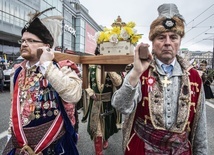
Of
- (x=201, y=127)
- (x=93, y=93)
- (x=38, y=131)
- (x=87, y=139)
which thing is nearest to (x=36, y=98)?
(x=38, y=131)

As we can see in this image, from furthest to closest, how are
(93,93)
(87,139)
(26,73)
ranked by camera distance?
(87,139)
(93,93)
(26,73)

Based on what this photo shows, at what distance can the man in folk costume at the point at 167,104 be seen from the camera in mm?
1896

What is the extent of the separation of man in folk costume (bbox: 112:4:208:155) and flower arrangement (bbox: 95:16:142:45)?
3.67 ft

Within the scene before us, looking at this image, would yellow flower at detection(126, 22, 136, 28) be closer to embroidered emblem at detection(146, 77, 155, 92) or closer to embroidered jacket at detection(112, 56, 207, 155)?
embroidered jacket at detection(112, 56, 207, 155)

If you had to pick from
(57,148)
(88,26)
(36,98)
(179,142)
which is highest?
(88,26)

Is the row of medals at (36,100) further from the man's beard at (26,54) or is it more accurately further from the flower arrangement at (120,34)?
the flower arrangement at (120,34)

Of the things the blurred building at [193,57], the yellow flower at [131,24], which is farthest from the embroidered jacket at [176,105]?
the yellow flower at [131,24]

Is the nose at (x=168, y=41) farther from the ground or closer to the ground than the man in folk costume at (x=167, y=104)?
farther from the ground

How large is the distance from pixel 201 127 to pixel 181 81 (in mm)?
379

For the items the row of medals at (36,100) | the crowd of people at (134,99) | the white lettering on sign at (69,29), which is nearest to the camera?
the crowd of people at (134,99)

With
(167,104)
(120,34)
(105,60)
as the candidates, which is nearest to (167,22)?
(167,104)

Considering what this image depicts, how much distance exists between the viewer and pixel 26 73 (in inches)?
91.1

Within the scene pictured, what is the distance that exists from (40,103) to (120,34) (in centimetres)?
147

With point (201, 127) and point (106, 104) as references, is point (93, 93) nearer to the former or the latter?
point (106, 104)
